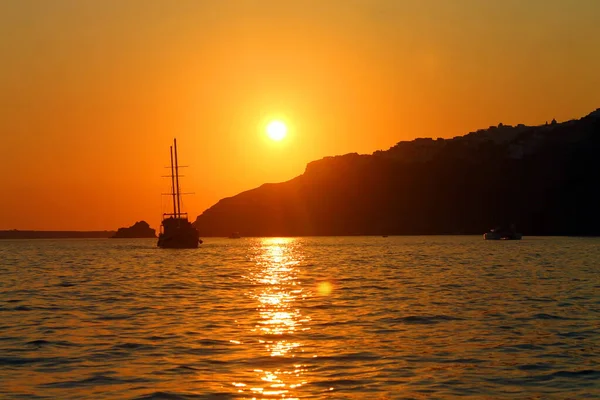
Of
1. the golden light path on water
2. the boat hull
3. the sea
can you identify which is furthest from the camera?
the boat hull

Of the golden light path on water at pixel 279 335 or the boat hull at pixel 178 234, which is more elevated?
the boat hull at pixel 178 234

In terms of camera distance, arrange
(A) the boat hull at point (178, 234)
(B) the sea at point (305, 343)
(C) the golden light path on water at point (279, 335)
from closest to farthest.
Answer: (C) the golden light path on water at point (279, 335), (B) the sea at point (305, 343), (A) the boat hull at point (178, 234)

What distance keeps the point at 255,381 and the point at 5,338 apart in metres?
12.6

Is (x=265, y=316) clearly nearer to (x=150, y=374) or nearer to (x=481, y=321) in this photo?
(x=481, y=321)

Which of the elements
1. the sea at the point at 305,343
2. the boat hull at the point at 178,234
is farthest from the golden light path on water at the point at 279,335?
the boat hull at the point at 178,234

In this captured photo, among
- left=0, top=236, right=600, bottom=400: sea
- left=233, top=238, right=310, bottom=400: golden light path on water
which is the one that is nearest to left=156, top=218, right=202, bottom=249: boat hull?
left=233, top=238, right=310, bottom=400: golden light path on water

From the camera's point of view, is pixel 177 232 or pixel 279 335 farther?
pixel 177 232

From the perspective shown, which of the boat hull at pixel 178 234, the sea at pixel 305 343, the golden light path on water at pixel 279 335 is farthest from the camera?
the boat hull at pixel 178 234

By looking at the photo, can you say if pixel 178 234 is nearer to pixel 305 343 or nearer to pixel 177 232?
pixel 177 232

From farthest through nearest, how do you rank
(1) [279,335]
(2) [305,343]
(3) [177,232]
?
(3) [177,232] < (1) [279,335] < (2) [305,343]

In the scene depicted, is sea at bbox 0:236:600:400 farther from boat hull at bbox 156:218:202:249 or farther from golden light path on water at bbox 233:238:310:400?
boat hull at bbox 156:218:202:249

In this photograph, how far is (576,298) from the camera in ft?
136

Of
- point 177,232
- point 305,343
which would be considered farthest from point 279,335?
point 177,232

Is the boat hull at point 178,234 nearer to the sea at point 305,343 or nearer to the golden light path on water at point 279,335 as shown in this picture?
the golden light path on water at point 279,335
